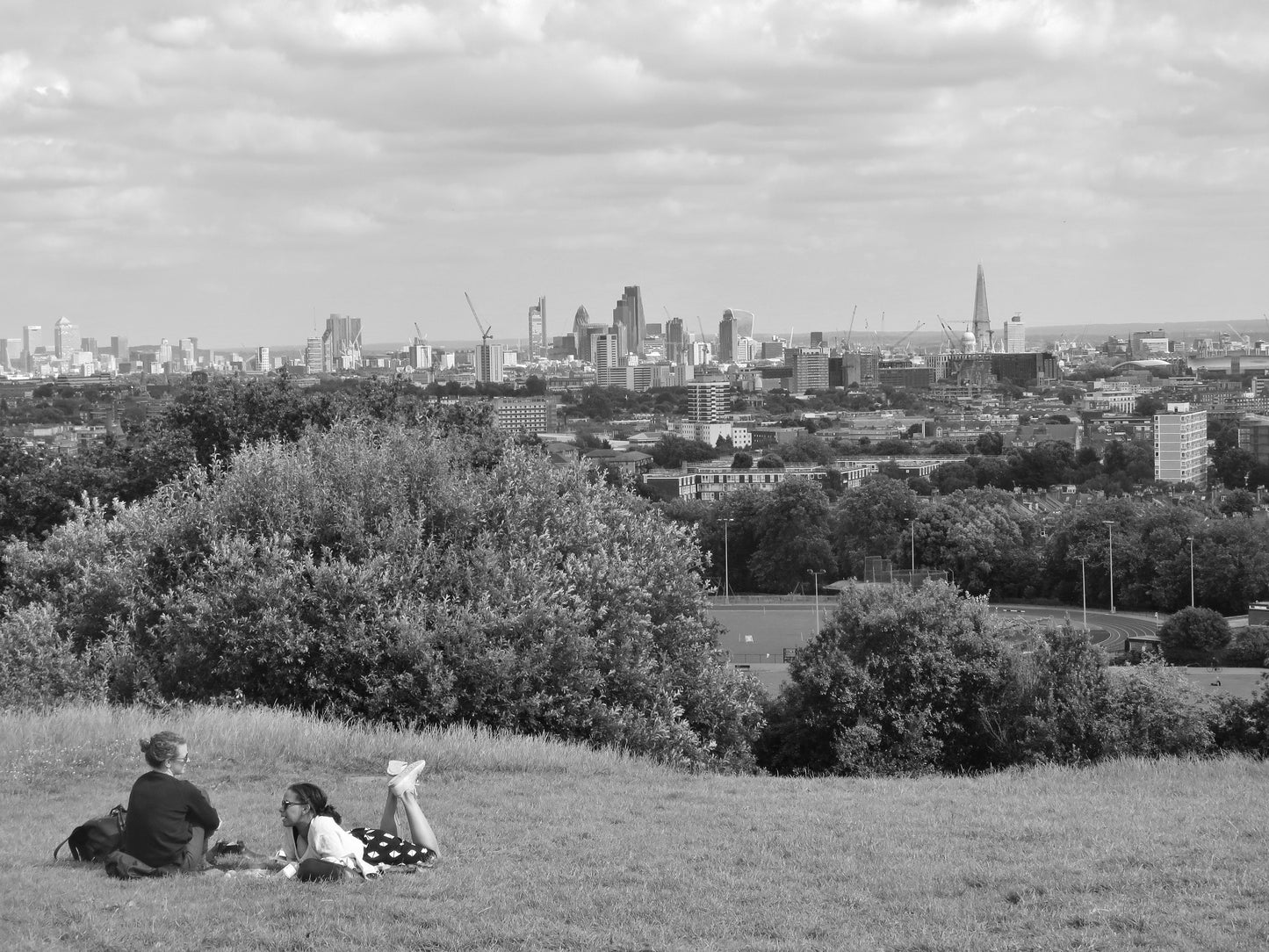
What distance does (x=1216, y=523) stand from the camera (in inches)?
1834

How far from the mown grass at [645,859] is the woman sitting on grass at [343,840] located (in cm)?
12

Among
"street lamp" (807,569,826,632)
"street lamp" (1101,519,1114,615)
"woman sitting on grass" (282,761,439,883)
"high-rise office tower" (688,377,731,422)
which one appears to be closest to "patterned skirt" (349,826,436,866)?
"woman sitting on grass" (282,761,439,883)

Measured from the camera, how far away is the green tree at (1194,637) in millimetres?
35312

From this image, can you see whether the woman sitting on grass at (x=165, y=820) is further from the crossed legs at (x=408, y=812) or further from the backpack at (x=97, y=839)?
the crossed legs at (x=408, y=812)

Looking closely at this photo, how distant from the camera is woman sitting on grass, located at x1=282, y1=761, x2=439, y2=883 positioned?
22.5 ft

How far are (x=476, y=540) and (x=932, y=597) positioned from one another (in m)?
5.81

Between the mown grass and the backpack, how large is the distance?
0.49 ft

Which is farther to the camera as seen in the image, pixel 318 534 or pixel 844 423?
pixel 844 423

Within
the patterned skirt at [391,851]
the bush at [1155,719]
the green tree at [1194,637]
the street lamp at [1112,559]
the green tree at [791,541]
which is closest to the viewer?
the patterned skirt at [391,851]

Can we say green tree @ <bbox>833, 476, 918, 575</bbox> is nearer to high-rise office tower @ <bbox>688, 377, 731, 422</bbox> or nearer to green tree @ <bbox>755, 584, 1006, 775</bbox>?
green tree @ <bbox>755, 584, 1006, 775</bbox>

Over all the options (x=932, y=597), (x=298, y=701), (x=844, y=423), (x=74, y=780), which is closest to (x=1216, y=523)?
(x=932, y=597)

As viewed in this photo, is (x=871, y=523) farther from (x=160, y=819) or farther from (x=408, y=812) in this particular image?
(x=160, y=819)

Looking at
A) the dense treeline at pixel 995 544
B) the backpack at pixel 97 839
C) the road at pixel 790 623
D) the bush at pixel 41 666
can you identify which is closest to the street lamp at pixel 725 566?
the dense treeline at pixel 995 544

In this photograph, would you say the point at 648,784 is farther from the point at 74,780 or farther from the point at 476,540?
the point at 476,540
